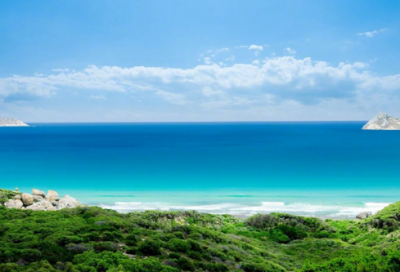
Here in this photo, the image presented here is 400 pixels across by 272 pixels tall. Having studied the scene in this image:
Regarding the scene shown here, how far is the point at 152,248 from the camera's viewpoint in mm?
12164

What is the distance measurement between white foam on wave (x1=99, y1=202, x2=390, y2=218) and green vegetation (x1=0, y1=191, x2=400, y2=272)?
479 inches

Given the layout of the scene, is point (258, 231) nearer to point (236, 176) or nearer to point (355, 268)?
point (355, 268)

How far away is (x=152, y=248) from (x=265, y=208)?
25.4 meters

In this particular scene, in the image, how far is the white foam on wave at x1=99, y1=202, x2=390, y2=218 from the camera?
1329 inches

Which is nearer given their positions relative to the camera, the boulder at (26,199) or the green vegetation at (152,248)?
the green vegetation at (152,248)

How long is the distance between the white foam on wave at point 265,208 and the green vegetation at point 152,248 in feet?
39.9

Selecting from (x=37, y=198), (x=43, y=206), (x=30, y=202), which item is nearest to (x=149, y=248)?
(x=43, y=206)

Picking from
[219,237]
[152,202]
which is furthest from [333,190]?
[219,237]

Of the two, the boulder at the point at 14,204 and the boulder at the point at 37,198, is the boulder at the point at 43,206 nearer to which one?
the boulder at the point at 14,204

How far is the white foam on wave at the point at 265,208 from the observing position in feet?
111

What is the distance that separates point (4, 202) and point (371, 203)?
117 ft

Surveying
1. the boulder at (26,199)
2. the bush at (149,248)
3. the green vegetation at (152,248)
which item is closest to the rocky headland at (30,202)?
the boulder at (26,199)

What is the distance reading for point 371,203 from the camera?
A: 1486 inches

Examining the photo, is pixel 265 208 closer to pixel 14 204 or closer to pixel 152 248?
pixel 14 204
